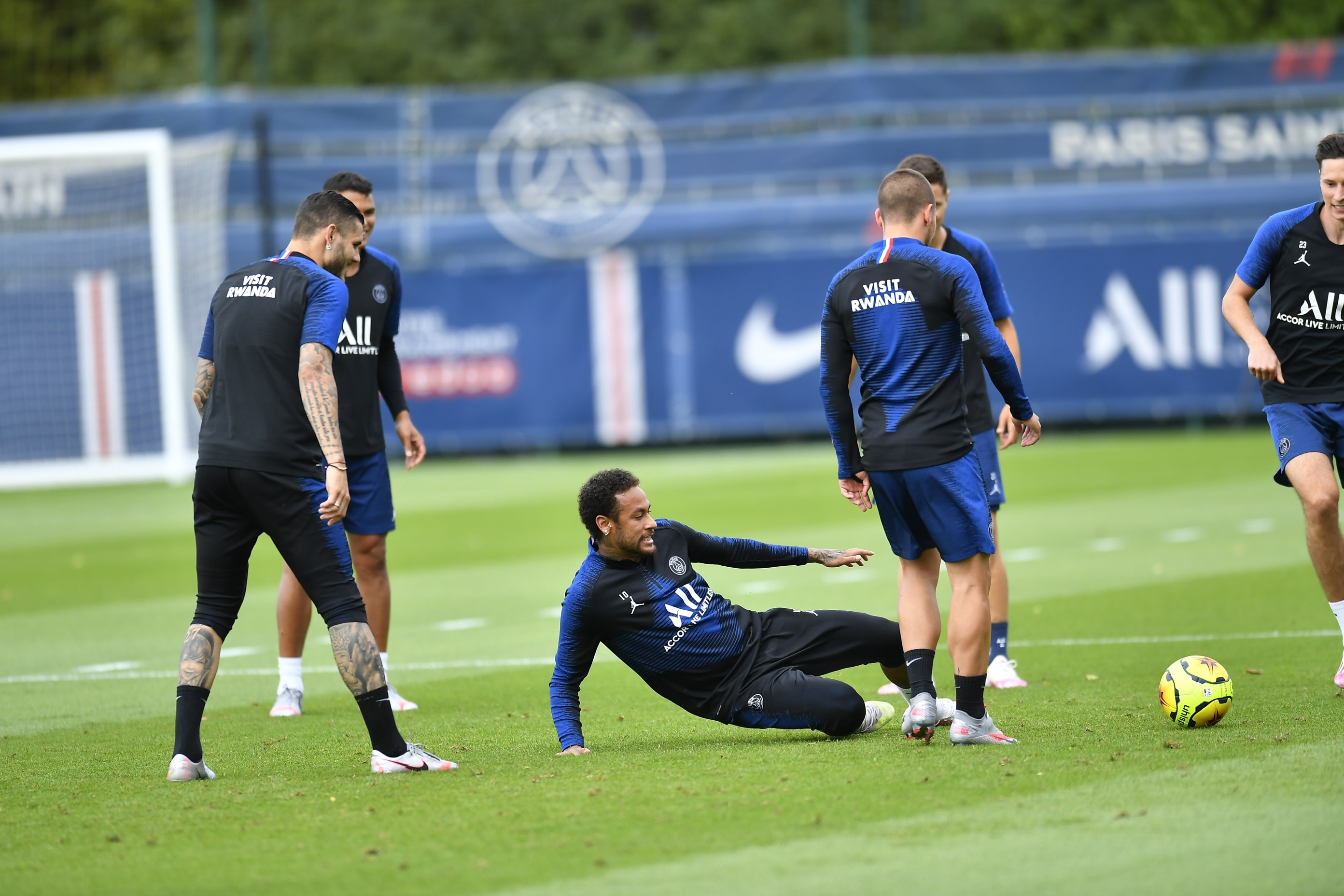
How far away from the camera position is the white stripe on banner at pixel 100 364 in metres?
19.8

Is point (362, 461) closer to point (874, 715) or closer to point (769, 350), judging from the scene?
point (874, 715)

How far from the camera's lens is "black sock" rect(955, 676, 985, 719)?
6.20m

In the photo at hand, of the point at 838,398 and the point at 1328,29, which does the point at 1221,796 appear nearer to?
the point at 838,398

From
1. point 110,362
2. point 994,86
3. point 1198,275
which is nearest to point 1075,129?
point 994,86

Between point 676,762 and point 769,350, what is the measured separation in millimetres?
18534

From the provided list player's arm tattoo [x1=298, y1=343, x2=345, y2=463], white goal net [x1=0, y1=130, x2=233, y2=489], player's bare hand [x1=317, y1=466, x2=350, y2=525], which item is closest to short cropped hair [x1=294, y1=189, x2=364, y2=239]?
player's arm tattoo [x1=298, y1=343, x2=345, y2=463]

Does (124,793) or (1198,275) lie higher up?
(1198,275)

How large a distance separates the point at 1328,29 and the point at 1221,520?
2252 centimetres

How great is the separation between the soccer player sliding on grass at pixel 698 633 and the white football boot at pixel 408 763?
49 cm

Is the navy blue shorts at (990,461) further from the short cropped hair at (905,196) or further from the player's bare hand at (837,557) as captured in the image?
the short cropped hair at (905,196)

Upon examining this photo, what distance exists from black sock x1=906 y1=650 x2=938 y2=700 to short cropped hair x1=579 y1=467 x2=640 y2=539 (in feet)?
4.21

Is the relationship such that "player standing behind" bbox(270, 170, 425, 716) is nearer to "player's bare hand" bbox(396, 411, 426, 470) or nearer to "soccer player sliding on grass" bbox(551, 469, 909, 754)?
"player's bare hand" bbox(396, 411, 426, 470)

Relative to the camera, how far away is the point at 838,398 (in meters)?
6.52

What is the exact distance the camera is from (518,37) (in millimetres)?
37531
